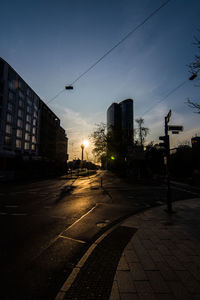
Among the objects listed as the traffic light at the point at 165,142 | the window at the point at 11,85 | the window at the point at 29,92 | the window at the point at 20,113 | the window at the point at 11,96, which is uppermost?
the window at the point at 29,92

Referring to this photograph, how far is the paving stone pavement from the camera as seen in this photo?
252 cm

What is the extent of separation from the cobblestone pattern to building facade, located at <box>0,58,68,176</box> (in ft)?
110

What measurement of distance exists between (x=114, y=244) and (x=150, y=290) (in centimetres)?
183

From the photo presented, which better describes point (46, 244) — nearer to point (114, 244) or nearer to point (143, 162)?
point (114, 244)

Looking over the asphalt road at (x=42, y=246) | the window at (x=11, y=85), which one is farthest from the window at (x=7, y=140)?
the asphalt road at (x=42, y=246)

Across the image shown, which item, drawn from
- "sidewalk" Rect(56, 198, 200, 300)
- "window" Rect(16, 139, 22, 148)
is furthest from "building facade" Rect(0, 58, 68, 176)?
"sidewalk" Rect(56, 198, 200, 300)

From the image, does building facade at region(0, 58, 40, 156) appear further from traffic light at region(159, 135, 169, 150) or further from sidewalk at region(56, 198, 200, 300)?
sidewalk at region(56, 198, 200, 300)

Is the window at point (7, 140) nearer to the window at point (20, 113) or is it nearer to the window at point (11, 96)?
the window at point (20, 113)

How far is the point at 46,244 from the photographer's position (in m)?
4.27

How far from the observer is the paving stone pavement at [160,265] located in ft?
8.27

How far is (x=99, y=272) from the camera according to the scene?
307 centimetres

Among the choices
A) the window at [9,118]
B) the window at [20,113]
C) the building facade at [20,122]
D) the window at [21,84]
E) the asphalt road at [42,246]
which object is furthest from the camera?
the window at [20,113]

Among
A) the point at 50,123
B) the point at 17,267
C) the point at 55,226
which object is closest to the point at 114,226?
the point at 55,226

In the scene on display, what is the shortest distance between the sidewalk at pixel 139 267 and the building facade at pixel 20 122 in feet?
110
